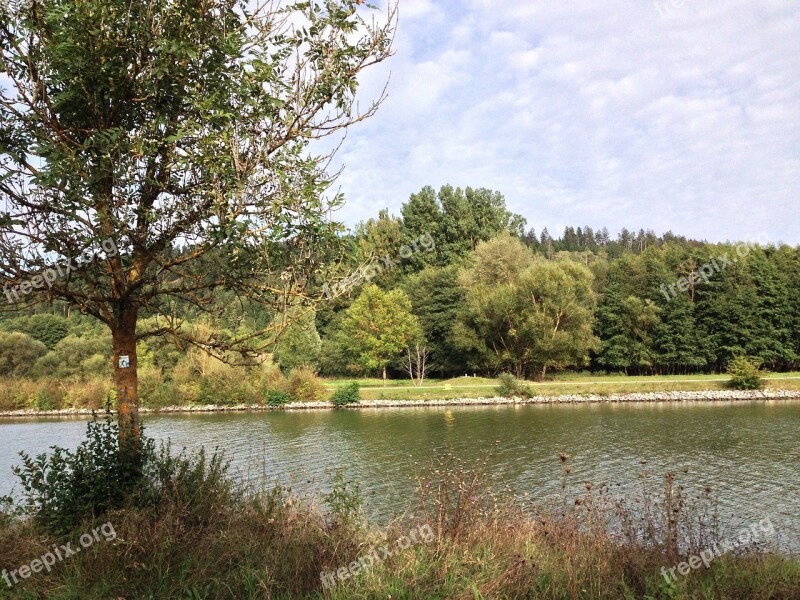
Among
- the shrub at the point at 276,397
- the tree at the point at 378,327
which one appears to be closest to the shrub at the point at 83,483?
the shrub at the point at 276,397

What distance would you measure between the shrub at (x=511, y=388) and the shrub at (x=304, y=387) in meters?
16.2

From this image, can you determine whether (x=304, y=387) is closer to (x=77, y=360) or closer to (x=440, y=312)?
(x=440, y=312)

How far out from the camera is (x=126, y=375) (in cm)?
621

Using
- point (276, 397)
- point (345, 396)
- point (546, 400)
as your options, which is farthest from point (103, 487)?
point (276, 397)

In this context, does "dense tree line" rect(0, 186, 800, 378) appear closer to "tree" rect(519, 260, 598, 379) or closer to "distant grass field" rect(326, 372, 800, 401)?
"tree" rect(519, 260, 598, 379)

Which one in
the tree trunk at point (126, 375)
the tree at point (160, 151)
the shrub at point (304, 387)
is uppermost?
the tree at point (160, 151)

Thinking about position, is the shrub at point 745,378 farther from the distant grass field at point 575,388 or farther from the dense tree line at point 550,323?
the dense tree line at point 550,323

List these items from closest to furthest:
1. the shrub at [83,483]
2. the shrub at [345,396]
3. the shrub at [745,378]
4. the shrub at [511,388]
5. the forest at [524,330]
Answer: the shrub at [83,483] → the shrub at [745,378] → the shrub at [511,388] → the shrub at [345,396] → the forest at [524,330]

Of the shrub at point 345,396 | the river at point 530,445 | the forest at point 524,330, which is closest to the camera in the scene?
the river at point 530,445

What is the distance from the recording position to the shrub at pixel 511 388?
155 feet

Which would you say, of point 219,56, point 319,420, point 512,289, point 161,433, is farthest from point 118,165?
point 512,289

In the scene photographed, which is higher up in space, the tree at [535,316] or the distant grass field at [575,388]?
the tree at [535,316]

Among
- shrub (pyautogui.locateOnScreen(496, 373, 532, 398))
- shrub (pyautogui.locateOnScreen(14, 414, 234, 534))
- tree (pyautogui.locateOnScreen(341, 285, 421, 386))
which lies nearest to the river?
shrub (pyautogui.locateOnScreen(14, 414, 234, 534))

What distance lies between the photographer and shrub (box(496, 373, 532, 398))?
155 feet
